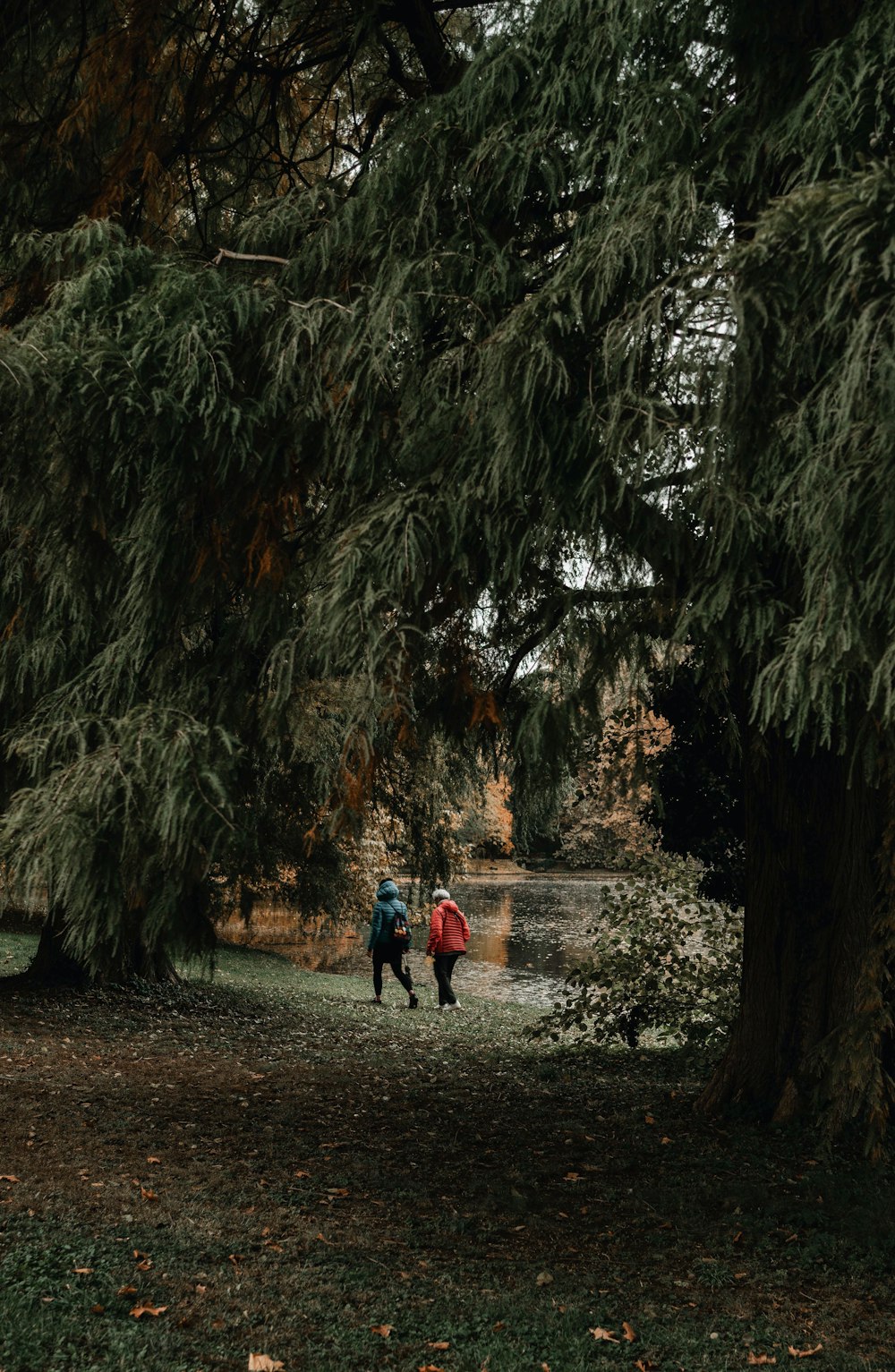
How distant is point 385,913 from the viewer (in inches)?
580

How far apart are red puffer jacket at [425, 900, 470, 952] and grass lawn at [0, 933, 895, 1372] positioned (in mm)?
4328

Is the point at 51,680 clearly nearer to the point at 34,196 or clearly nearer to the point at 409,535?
the point at 34,196

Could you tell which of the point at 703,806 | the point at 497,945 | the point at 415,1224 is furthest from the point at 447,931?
the point at 497,945

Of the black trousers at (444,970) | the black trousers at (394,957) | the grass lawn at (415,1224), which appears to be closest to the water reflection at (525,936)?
the black trousers at (444,970)

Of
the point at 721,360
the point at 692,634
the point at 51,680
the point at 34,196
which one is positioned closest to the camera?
the point at 721,360

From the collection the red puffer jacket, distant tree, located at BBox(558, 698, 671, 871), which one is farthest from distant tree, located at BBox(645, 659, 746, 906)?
the red puffer jacket

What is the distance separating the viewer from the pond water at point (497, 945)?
19688 millimetres

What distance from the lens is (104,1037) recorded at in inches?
418

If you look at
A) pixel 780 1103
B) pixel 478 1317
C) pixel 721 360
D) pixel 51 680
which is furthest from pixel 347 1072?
pixel 721 360

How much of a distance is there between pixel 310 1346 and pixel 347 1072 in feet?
18.4

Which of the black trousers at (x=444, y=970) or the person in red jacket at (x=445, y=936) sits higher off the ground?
the person in red jacket at (x=445, y=936)

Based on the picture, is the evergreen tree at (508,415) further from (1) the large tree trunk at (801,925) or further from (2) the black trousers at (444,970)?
(2) the black trousers at (444,970)

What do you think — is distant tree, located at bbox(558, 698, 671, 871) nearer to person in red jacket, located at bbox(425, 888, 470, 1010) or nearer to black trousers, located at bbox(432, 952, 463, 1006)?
person in red jacket, located at bbox(425, 888, 470, 1010)

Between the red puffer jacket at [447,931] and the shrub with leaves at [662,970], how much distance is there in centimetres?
346
